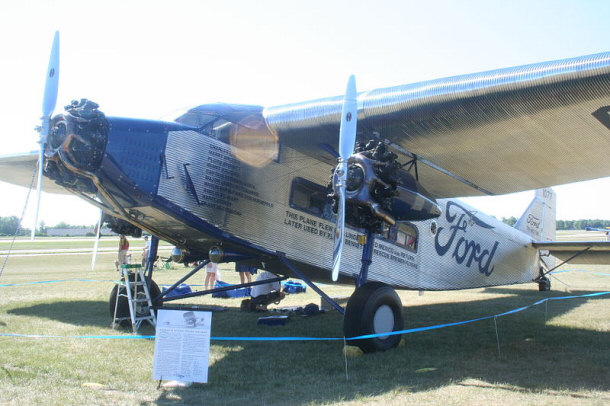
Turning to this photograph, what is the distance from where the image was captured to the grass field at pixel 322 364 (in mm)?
4703

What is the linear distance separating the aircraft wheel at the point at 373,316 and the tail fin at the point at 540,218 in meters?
8.49

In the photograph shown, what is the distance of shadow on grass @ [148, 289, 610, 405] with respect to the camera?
495cm

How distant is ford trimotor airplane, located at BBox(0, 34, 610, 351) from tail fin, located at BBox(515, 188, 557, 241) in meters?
6.23

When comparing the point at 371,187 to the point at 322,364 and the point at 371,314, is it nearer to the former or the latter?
the point at 371,314

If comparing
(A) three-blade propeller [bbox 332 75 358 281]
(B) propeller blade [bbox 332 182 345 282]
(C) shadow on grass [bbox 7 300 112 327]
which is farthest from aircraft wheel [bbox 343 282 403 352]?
(C) shadow on grass [bbox 7 300 112 327]

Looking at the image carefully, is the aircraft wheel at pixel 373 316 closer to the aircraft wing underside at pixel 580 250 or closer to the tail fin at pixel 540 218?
the aircraft wing underside at pixel 580 250

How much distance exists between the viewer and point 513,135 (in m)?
6.62

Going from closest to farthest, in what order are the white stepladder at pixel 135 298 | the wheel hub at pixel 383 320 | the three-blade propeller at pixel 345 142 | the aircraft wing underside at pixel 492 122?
the aircraft wing underside at pixel 492 122, the three-blade propeller at pixel 345 142, the wheel hub at pixel 383 320, the white stepladder at pixel 135 298

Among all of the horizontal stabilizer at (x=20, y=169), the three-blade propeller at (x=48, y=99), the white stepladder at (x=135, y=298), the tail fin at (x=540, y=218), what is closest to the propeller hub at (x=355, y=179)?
the three-blade propeller at (x=48, y=99)

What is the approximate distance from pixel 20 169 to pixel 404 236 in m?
8.06

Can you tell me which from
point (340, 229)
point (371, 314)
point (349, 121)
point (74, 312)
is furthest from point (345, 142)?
point (74, 312)

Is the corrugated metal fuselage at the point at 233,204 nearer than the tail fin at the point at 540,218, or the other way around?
→ the corrugated metal fuselage at the point at 233,204

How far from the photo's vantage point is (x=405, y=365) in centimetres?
605

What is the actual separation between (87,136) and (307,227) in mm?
3508
